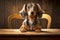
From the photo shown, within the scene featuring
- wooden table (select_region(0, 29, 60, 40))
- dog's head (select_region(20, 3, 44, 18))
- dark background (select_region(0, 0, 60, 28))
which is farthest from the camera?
dark background (select_region(0, 0, 60, 28))

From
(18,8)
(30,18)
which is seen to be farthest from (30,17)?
(18,8)

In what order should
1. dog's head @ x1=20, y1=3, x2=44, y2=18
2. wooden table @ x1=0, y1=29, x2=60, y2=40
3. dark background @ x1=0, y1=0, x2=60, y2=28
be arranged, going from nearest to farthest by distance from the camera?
1. wooden table @ x1=0, y1=29, x2=60, y2=40
2. dog's head @ x1=20, y1=3, x2=44, y2=18
3. dark background @ x1=0, y1=0, x2=60, y2=28

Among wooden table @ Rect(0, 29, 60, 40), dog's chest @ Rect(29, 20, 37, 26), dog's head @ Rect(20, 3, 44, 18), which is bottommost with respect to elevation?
wooden table @ Rect(0, 29, 60, 40)

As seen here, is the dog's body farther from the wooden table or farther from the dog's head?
the wooden table

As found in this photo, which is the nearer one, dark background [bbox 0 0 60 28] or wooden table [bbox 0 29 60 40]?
wooden table [bbox 0 29 60 40]

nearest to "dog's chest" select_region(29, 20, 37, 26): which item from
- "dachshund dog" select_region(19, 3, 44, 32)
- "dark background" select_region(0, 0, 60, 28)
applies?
"dachshund dog" select_region(19, 3, 44, 32)

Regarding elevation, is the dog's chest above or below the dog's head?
below

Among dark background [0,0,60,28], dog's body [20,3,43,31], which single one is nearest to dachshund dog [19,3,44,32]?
dog's body [20,3,43,31]

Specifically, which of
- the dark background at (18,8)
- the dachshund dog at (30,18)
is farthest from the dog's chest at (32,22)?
the dark background at (18,8)

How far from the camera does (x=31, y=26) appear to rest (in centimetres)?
181

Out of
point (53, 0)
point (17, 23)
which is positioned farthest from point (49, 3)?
point (17, 23)
